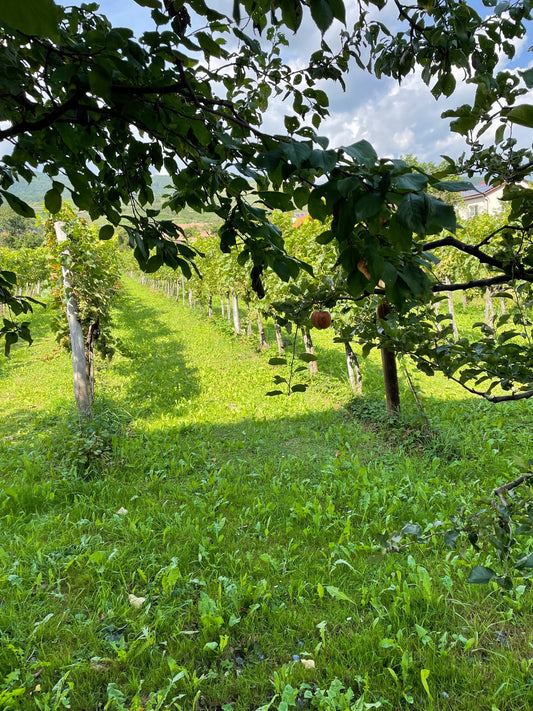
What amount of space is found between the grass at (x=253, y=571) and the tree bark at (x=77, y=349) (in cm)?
53

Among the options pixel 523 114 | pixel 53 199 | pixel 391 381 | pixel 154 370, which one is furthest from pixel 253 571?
pixel 154 370

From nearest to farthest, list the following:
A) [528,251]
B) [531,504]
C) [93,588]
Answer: [531,504] → [528,251] → [93,588]

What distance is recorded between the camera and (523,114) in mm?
641

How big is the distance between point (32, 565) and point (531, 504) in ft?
11.1

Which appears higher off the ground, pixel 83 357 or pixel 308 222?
pixel 308 222

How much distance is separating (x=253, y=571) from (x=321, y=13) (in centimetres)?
323

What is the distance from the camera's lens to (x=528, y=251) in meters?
1.37

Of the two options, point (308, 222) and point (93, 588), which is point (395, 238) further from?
point (308, 222)

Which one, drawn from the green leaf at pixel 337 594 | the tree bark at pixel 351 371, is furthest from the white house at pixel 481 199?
the tree bark at pixel 351 371

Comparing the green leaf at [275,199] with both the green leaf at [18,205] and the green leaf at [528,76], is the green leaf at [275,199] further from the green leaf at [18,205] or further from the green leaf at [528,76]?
the green leaf at [18,205]

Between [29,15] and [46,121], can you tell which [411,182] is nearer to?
[29,15]

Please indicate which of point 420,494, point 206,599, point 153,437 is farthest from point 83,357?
point 420,494

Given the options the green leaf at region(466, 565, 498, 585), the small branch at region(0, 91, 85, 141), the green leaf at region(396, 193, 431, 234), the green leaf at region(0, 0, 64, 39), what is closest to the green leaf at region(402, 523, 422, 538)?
the green leaf at region(466, 565, 498, 585)

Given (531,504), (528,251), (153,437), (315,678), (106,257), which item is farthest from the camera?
(106,257)
